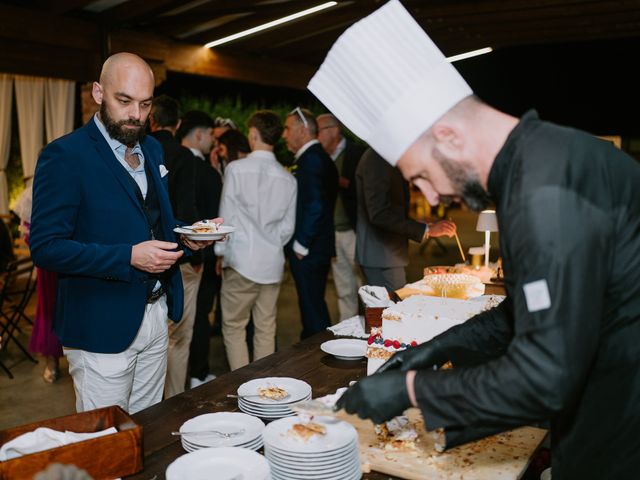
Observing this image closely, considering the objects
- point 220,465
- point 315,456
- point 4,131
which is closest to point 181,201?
point 220,465

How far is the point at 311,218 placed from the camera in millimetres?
4469

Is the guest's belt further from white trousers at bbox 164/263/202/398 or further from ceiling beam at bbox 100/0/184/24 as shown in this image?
ceiling beam at bbox 100/0/184/24

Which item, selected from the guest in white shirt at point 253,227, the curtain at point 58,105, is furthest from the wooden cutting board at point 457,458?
the curtain at point 58,105

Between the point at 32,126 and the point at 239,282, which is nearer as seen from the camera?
the point at 239,282

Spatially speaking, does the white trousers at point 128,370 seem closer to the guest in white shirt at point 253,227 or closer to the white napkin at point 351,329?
the white napkin at point 351,329

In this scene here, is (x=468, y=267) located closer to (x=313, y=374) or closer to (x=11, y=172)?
(x=313, y=374)

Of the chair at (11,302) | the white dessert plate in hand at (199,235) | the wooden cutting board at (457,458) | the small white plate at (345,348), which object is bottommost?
the chair at (11,302)

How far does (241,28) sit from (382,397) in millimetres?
7803

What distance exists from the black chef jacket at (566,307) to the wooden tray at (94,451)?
0.69 meters

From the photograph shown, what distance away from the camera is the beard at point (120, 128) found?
7.22ft

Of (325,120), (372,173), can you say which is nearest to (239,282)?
(372,173)

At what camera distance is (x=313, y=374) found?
7.12 ft

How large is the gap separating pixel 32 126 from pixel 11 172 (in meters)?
0.61

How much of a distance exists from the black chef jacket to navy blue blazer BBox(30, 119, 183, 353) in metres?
1.31
